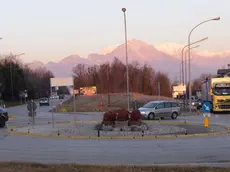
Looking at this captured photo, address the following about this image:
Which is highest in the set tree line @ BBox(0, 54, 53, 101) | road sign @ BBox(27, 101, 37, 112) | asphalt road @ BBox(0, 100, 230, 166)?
tree line @ BBox(0, 54, 53, 101)

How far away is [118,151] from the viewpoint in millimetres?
14633

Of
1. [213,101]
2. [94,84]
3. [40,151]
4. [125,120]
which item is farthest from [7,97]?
[40,151]

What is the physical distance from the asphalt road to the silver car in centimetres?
1462

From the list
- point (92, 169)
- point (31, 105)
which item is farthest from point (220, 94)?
point (92, 169)

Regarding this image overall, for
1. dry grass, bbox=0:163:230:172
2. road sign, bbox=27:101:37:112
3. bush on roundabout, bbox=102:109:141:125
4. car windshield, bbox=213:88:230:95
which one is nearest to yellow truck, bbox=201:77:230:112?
car windshield, bbox=213:88:230:95

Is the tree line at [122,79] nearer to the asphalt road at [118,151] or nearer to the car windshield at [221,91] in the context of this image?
the car windshield at [221,91]

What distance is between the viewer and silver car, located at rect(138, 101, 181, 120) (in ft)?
110

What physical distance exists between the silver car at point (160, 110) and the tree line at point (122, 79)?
6999cm

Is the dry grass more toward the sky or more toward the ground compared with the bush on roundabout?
more toward the ground

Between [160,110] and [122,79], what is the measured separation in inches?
2979

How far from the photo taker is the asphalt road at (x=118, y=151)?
40.6 feet

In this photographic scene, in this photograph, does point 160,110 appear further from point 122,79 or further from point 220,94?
point 122,79

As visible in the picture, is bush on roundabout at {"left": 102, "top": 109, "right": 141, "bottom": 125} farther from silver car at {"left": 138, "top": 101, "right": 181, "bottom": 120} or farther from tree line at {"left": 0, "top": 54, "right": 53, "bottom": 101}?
tree line at {"left": 0, "top": 54, "right": 53, "bottom": 101}

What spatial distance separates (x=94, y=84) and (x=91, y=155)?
10264 centimetres
